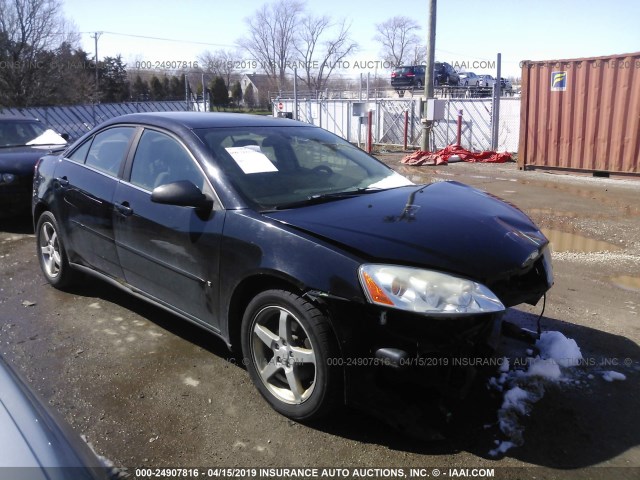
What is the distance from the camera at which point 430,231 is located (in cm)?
287

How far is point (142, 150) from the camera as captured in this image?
390 centimetres

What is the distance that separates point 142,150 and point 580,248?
16.2ft

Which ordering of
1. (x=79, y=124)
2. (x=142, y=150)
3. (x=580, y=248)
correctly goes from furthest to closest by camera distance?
(x=79, y=124)
(x=580, y=248)
(x=142, y=150)

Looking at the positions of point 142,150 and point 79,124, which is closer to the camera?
point 142,150

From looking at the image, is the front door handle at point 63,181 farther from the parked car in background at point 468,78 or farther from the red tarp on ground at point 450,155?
the parked car in background at point 468,78

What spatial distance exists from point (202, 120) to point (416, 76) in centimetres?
3004

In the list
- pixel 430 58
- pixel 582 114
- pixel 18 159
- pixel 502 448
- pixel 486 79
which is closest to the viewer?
pixel 502 448

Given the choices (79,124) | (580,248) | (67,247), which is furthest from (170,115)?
(79,124)

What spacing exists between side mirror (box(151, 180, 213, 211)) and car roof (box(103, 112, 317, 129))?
0.65 meters

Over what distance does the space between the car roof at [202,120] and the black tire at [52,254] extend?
3.73ft

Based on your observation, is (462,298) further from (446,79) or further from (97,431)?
(446,79)

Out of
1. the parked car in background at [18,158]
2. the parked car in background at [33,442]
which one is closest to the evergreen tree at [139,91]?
the parked car in background at [18,158]

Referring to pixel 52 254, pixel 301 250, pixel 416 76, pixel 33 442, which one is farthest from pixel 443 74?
pixel 33 442

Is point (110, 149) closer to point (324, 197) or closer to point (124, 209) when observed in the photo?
point (124, 209)
